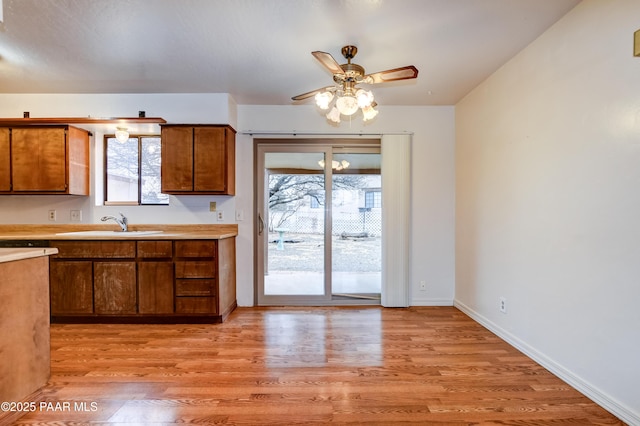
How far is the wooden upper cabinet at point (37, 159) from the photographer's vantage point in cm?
313

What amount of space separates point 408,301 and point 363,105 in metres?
2.50

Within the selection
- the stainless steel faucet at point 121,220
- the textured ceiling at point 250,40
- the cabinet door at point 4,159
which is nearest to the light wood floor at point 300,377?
the stainless steel faucet at point 121,220

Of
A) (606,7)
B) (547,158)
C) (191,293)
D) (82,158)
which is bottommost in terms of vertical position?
(191,293)

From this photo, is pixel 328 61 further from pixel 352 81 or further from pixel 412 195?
pixel 412 195

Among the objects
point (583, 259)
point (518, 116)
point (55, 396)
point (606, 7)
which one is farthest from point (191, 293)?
point (606, 7)

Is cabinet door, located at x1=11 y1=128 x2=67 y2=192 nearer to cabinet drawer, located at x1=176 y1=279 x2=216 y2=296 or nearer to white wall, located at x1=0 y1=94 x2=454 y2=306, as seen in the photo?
white wall, located at x1=0 y1=94 x2=454 y2=306

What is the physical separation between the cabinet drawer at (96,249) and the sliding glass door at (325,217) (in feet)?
4.69

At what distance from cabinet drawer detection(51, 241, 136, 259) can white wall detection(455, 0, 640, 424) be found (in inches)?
144

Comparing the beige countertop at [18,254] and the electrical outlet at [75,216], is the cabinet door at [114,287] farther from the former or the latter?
the beige countertop at [18,254]

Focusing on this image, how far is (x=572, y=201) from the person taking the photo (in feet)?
6.35

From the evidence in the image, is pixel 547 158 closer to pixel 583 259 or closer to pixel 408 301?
pixel 583 259

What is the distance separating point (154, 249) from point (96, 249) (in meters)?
0.58

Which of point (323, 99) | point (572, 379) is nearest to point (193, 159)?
point (323, 99)

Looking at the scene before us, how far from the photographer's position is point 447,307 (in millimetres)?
3559
